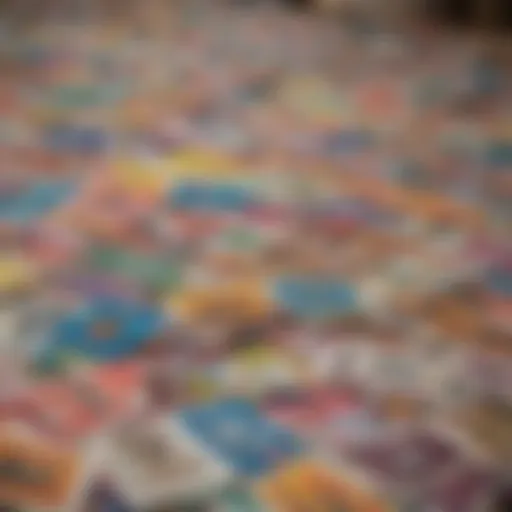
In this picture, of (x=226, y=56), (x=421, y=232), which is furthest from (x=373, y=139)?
(x=226, y=56)

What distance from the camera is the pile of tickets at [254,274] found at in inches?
33.4

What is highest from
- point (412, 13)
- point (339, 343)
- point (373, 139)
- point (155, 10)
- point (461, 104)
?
point (412, 13)

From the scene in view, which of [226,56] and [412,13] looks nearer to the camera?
[226,56]

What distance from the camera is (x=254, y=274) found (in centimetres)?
117

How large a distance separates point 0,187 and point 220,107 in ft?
1.48

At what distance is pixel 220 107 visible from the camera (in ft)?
5.55

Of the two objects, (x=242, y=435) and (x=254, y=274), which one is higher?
(x=254, y=274)

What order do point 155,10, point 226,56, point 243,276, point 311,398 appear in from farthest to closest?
point 155,10
point 226,56
point 243,276
point 311,398

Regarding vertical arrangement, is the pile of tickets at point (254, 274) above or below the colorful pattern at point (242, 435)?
above

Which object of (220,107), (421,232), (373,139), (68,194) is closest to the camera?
(421,232)

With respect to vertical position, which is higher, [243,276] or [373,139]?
[373,139]

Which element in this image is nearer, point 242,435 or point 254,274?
point 242,435

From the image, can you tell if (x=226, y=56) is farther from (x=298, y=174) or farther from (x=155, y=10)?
(x=298, y=174)

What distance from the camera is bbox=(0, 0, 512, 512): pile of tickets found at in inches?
33.4
